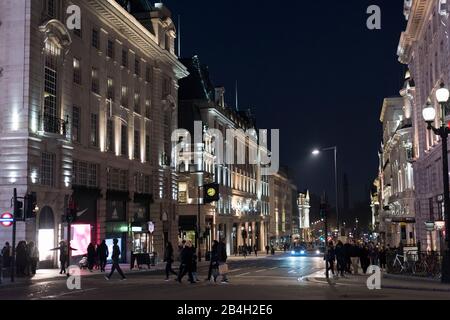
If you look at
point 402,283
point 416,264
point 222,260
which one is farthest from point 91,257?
point 402,283

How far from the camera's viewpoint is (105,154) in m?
46.1

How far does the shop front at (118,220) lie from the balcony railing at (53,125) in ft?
27.3

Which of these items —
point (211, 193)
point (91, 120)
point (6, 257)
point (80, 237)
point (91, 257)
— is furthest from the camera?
point (211, 193)

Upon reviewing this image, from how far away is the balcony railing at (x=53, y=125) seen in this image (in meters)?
37.6

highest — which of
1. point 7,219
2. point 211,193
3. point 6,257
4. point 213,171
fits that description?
point 213,171

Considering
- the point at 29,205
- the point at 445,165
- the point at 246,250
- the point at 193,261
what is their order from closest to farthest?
1. the point at 445,165
2. the point at 193,261
3. the point at 29,205
4. the point at 246,250

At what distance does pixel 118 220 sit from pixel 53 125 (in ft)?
40.2

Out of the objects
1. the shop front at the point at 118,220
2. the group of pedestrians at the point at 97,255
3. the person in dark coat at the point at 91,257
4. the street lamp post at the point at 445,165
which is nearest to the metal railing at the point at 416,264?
the street lamp post at the point at 445,165

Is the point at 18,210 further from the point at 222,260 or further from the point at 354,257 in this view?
the point at 354,257

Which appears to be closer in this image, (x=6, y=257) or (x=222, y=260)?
(x=222, y=260)

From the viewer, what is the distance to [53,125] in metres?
38.6

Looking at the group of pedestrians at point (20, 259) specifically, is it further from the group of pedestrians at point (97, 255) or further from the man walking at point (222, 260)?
the man walking at point (222, 260)

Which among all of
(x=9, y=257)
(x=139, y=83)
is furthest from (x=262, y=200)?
(x=9, y=257)
